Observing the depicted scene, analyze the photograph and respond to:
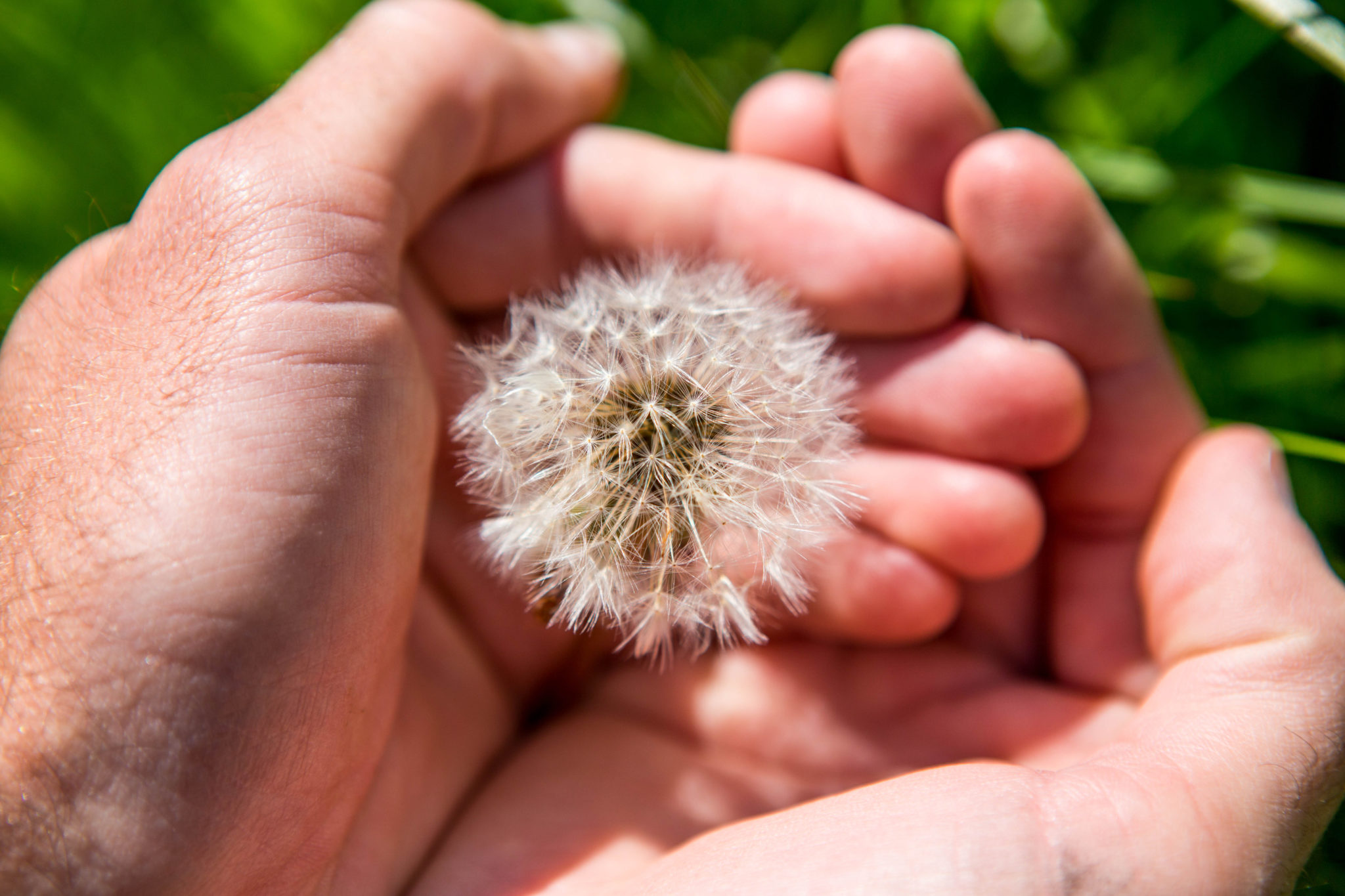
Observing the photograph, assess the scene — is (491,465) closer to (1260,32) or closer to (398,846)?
(398,846)

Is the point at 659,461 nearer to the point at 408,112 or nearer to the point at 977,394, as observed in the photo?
the point at 977,394

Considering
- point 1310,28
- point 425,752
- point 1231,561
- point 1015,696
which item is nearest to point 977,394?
point 1231,561

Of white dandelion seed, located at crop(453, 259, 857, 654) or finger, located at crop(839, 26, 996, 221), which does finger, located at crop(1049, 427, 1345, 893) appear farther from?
finger, located at crop(839, 26, 996, 221)

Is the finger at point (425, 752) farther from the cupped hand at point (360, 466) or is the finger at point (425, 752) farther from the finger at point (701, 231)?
the finger at point (701, 231)

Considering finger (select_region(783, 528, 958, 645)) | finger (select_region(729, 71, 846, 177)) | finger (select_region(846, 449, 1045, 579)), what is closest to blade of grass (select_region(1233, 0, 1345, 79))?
finger (select_region(729, 71, 846, 177))

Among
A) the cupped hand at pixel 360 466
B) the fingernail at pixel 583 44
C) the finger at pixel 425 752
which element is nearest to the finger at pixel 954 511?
the cupped hand at pixel 360 466

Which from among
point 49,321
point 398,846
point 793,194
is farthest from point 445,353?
point 398,846
